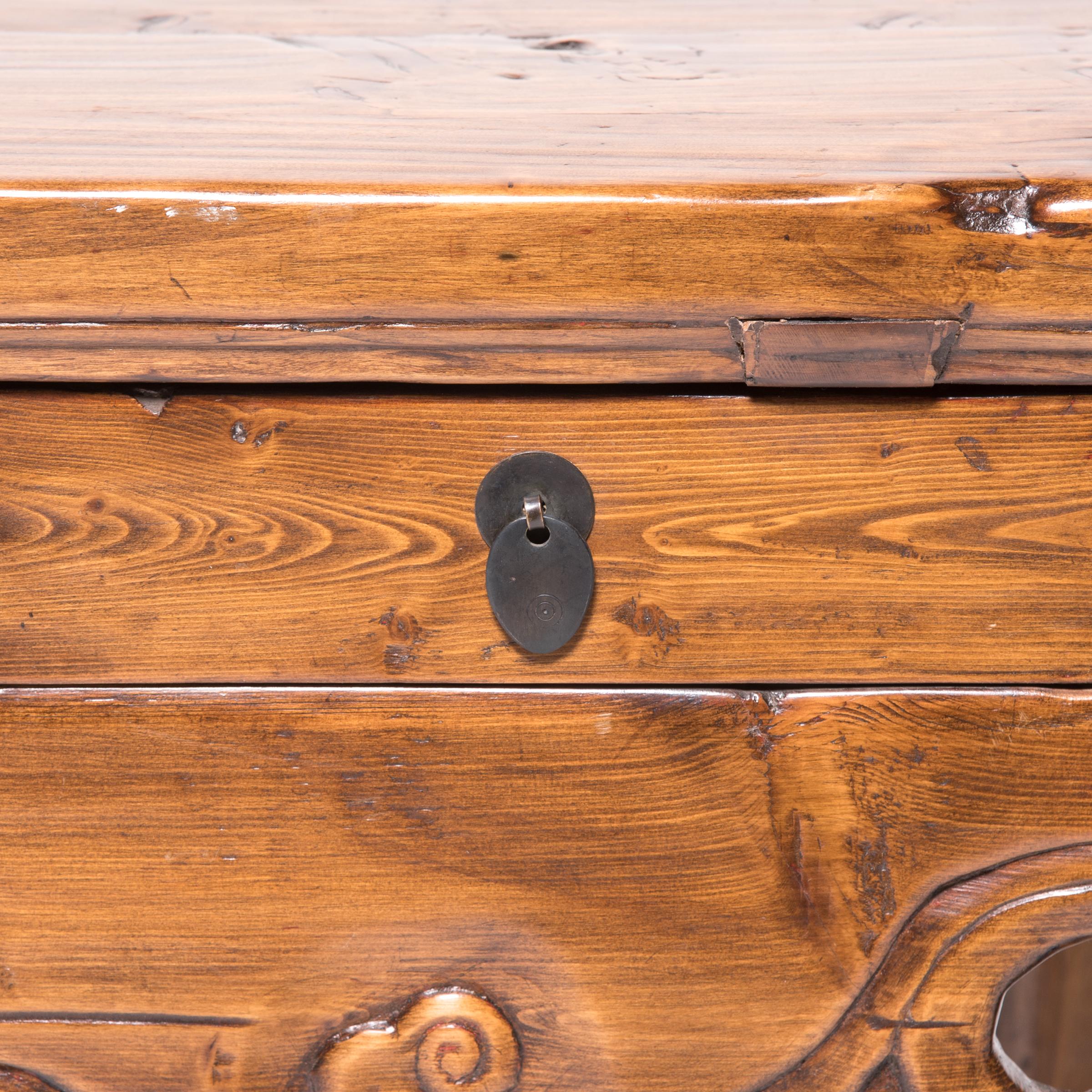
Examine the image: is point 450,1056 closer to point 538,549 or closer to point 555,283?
Answer: point 538,549

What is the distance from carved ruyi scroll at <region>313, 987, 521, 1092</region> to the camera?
1.60 feet

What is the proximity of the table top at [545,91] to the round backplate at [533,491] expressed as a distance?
0.13m

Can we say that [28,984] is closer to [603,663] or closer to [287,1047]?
[287,1047]

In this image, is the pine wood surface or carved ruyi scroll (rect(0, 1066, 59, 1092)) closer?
the pine wood surface

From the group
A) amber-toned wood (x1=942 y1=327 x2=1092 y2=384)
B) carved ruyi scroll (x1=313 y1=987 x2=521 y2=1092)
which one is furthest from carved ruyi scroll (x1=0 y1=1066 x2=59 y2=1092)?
amber-toned wood (x1=942 y1=327 x2=1092 y2=384)

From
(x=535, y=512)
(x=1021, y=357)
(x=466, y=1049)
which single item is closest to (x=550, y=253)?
(x=535, y=512)

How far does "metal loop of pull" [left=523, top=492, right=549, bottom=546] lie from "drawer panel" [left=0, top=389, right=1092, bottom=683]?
1.0 inches

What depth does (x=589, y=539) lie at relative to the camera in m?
0.46

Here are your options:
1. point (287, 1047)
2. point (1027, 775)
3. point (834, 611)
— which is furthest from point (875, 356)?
point (287, 1047)

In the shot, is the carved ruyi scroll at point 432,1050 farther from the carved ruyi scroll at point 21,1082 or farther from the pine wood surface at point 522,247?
the pine wood surface at point 522,247

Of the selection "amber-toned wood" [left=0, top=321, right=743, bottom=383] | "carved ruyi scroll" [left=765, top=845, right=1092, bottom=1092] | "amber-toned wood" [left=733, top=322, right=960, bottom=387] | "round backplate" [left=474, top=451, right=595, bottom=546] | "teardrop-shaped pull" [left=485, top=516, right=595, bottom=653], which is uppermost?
"amber-toned wood" [left=0, top=321, right=743, bottom=383]

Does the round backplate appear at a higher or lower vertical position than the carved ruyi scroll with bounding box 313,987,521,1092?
higher

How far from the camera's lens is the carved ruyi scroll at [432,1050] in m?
0.49

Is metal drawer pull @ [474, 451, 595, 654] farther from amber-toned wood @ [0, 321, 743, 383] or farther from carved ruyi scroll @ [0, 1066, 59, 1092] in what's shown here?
carved ruyi scroll @ [0, 1066, 59, 1092]
